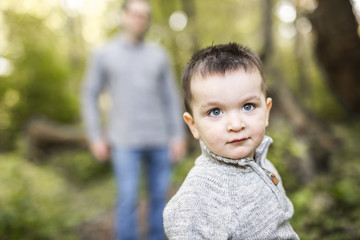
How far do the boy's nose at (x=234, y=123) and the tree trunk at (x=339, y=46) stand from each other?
413 centimetres

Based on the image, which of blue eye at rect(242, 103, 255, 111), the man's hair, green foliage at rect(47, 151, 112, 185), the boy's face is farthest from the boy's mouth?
green foliage at rect(47, 151, 112, 185)

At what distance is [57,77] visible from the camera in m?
9.88

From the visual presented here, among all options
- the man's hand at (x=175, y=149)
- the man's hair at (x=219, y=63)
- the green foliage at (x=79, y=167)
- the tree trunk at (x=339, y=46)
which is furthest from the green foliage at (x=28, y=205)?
the tree trunk at (x=339, y=46)

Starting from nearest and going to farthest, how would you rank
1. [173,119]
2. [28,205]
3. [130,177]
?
[130,177] < [173,119] < [28,205]

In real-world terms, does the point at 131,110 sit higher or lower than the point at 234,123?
higher

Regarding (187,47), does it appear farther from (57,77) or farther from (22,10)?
(22,10)

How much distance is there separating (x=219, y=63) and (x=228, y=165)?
0.43 meters

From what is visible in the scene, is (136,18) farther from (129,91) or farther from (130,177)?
(130,177)

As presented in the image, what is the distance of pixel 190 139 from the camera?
7918 millimetres

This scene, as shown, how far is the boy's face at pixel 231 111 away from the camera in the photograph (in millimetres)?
1277

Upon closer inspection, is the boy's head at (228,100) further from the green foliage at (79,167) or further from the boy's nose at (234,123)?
the green foliage at (79,167)

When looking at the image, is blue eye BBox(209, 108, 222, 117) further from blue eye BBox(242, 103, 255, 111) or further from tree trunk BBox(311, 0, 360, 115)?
tree trunk BBox(311, 0, 360, 115)

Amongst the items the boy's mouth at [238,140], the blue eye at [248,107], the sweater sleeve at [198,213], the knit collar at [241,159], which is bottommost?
the sweater sleeve at [198,213]

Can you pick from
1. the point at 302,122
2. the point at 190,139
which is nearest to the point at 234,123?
the point at 302,122
